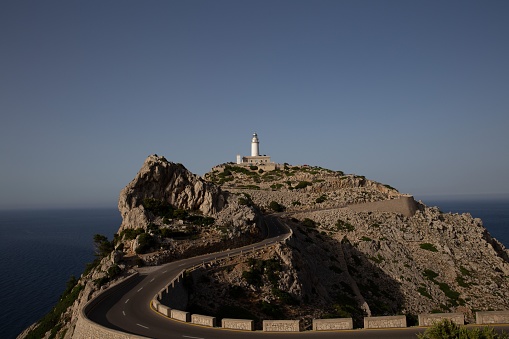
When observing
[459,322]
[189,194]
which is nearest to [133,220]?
[189,194]

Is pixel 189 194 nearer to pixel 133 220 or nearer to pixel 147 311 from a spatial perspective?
pixel 133 220

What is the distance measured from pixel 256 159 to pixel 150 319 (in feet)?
297

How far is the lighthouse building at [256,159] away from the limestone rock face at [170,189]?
178 ft

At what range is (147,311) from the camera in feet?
73.2

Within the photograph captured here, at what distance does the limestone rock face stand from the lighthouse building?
54.1 metres

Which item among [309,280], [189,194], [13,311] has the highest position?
[189,194]

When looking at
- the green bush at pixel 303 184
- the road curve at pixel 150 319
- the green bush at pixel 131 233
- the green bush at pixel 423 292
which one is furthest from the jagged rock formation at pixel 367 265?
the green bush at pixel 131 233

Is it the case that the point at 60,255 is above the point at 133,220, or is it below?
below

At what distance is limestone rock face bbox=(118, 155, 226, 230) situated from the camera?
43.3 meters

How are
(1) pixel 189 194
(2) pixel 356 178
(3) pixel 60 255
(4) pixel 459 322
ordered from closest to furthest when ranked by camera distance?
(4) pixel 459 322, (1) pixel 189 194, (2) pixel 356 178, (3) pixel 60 255

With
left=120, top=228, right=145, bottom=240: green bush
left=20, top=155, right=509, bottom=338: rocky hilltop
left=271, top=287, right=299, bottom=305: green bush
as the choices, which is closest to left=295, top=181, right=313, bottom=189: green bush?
left=20, top=155, right=509, bottom=338: rocky hilltop

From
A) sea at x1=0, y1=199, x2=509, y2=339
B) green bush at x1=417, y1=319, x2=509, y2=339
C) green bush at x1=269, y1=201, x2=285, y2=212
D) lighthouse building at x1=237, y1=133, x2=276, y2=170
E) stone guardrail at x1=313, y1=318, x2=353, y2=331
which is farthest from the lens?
lighthouse building at x1=237, y1=133, x2=276, y2=170

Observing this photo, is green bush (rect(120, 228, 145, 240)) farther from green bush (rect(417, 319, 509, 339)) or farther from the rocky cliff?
green bush (rect(417, 319, 509, 339))

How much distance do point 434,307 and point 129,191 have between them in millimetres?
40379
